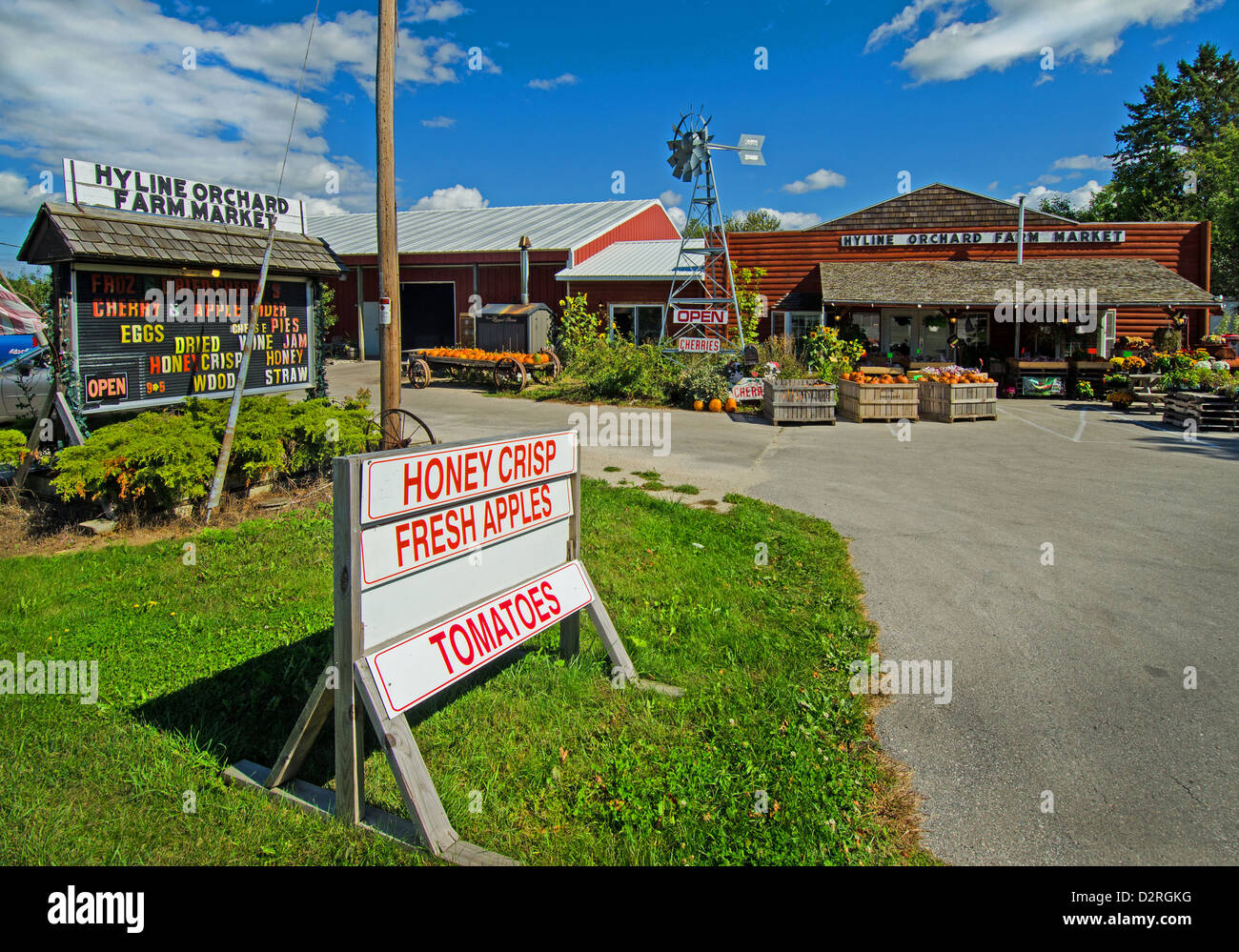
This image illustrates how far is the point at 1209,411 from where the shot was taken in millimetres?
15789

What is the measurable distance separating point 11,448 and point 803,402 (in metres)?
13.2

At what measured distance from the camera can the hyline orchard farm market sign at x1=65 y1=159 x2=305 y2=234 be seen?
824 centimetres

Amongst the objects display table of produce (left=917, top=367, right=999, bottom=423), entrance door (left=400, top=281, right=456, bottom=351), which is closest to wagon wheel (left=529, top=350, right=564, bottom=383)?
display table of produce (left=917, top=367, right=999, bottom=423)

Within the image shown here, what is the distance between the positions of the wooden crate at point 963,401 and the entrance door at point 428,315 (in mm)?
21665

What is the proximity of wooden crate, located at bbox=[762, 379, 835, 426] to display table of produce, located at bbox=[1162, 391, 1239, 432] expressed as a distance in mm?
6967

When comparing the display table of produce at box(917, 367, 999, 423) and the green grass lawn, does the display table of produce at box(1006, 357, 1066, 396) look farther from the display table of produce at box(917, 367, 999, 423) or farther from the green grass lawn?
the green grass lawn

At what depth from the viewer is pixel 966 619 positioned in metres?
5.96

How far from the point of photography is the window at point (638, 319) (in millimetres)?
28017

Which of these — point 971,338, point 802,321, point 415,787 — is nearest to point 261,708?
point 415,787

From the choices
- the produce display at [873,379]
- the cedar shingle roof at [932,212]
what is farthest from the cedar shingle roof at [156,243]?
the cedar shingle roof at [932,212]

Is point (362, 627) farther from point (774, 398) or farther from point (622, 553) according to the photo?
point (774, 398)

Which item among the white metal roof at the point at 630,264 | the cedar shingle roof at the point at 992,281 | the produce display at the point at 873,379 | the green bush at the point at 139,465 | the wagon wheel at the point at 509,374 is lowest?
the green bush at the point at 139,465

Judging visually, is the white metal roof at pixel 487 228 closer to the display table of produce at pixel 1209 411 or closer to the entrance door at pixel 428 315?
the entrance door at pixel 428 315

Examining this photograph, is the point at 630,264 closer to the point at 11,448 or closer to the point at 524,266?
the point at 524,266
